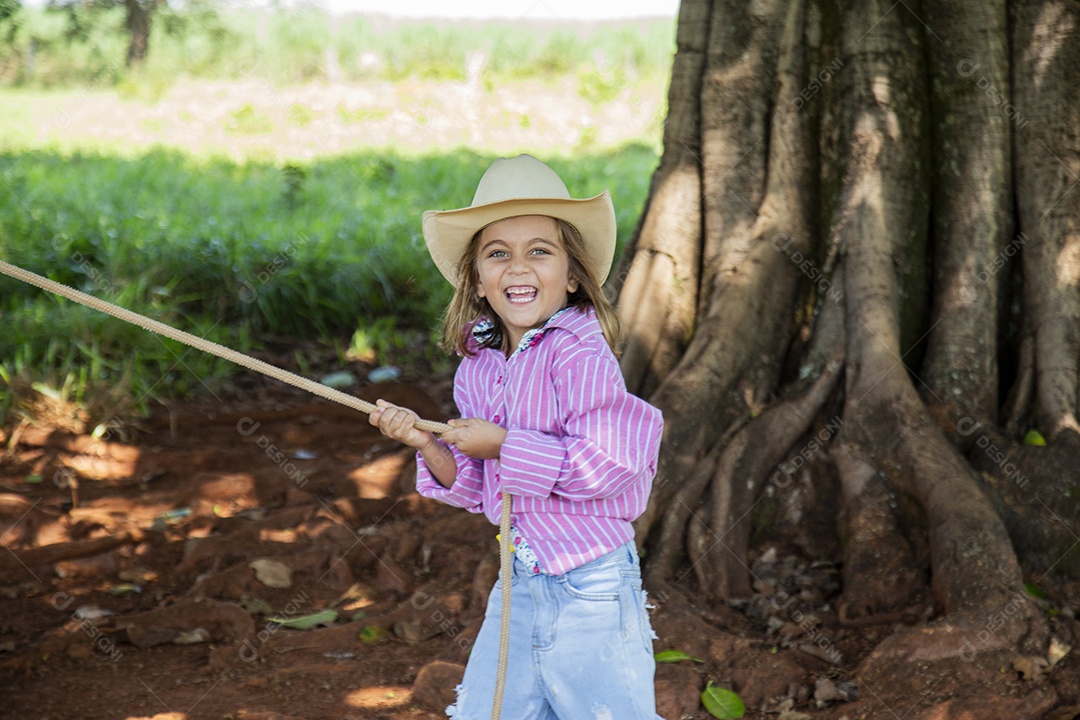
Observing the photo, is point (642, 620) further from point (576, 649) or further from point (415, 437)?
point (415, 437)

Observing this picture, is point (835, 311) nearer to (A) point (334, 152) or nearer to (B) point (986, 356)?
(B) point (986, 356)

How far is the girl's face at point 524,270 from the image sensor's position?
2217 millimetres

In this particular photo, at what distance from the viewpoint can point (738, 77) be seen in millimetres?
4102

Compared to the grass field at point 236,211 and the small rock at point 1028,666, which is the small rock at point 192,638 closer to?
the grass field at point 236,211

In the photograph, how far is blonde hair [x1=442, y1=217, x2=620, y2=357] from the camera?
228cm

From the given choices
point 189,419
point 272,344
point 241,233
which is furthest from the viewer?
point 241,233

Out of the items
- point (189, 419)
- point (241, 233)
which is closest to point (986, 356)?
point (189, 419)

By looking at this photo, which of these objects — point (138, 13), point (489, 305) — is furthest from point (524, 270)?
point (138, 13)

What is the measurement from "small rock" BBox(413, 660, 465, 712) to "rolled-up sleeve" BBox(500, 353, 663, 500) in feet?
4.05

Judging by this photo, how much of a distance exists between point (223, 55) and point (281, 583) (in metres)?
13.8

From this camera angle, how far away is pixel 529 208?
2.21 meters

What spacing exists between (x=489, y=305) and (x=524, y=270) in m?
0.25

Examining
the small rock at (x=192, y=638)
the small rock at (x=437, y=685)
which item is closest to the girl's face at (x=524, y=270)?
the small rock at (x=437, y=685)

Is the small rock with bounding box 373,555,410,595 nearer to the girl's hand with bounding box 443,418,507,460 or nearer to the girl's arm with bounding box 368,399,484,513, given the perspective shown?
the girl's arm with bounding box 368,399,484,513
